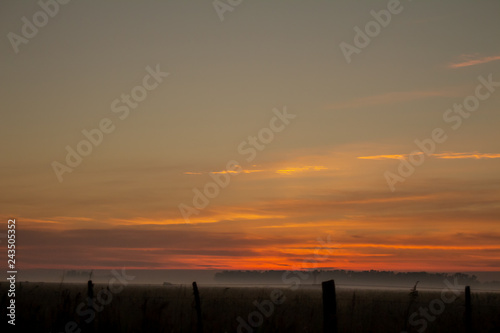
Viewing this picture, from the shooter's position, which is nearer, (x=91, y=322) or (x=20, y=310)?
(x=91, y=322)

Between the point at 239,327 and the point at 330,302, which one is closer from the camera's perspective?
the point at 330,302

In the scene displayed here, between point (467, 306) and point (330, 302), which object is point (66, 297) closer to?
point (330, 302)

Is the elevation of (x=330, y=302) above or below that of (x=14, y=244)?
below

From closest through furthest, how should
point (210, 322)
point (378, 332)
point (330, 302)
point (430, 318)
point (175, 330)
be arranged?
point (330, 302), point (175, 330), point (378, 332), point (210, 322), point (430, 318)

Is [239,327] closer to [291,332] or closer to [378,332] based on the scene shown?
[291,332]

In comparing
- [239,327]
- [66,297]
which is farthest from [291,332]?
[66,297]

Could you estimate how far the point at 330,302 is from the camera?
38.3 ft

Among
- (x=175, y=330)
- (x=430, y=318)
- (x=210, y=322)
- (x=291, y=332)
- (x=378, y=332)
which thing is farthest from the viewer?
(x=430, y=318)

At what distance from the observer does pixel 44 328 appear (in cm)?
1482

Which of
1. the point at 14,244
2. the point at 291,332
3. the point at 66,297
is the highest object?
the point at 14,244

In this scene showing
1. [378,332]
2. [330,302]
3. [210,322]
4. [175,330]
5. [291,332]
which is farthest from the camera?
[210,322]

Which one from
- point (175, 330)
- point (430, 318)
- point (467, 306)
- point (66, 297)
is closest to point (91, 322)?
point (66, 297)

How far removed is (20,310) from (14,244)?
231cm

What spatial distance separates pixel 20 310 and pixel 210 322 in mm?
5559
